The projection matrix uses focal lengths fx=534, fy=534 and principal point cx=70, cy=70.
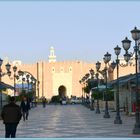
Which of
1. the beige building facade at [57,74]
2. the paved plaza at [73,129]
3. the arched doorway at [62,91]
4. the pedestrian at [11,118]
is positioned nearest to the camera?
the pedestrian at [11,118]

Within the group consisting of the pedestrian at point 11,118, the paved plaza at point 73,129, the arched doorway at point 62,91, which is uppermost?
the arched doorway at point 62,91

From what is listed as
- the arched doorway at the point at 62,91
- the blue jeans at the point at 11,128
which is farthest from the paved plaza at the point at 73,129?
the arched doorway at the point at 62,91

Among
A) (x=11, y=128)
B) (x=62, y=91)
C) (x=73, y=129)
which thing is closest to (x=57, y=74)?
(x=62, y=91)

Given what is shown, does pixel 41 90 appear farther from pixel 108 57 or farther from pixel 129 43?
pixel 129 43

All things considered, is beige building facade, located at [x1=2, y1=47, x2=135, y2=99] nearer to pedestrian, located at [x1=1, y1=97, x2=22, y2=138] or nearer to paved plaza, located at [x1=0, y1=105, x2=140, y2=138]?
paved plaza, located at [x1=0, y1=105, x2=140, y2=138]

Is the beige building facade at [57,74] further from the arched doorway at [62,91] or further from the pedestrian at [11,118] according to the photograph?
the pedestrian at [11,118]

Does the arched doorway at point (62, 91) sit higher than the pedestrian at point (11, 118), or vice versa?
the arched doorway at point (62, 91)

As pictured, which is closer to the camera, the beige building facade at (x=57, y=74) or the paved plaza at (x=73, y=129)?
the paved plaza at (x=73, y=129)

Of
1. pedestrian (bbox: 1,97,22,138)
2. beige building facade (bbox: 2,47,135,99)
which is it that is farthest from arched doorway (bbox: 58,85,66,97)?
pedestrian (bbox: 1,97,22,138)

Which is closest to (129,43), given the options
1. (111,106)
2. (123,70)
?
(111,106)

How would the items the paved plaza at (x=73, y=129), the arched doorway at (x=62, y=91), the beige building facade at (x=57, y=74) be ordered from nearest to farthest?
the paved plaza at (x=73, y=129), the beige building facade at (x=57, y=74), the arched doorway at (x=62, y=91)

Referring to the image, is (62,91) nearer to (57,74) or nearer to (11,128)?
(57,74)

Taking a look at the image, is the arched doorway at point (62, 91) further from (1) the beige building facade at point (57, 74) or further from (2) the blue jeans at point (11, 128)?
(2) the blue jeans at point (11, 128)

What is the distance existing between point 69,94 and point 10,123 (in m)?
96.1
